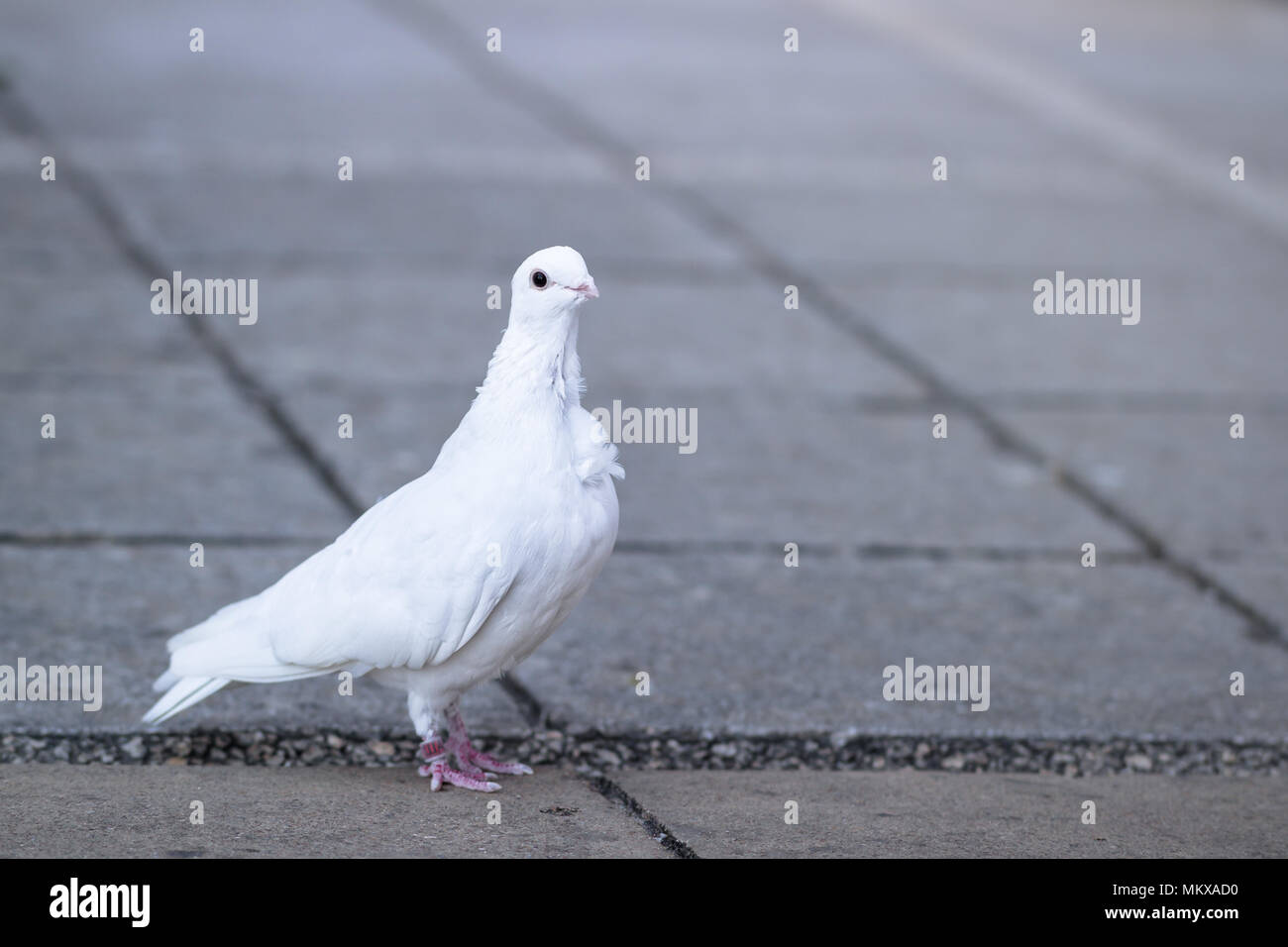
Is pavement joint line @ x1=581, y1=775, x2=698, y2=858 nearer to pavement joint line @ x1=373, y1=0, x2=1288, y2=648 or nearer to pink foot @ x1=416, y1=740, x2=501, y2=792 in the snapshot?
pink foot @ x1=416, y1=740, x2=501, y2=792

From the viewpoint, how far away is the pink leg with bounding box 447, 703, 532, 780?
4.24 metres

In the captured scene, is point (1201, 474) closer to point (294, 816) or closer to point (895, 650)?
point (895, 650)

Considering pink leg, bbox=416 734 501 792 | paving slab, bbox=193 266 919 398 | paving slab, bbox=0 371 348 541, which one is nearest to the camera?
pink leg, bbox=416 734 501 792

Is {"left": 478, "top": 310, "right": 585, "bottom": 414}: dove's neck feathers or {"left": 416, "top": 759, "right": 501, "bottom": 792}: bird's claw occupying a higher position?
{"left": 478, "top": 310, "right": 585, "bottom": 414}: dove's neck feathers

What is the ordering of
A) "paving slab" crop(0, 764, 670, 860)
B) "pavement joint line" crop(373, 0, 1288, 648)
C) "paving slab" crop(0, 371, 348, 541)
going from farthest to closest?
"pavement joint line" crop(373, 0, 1288, 648) < "paving slab" crop(0, 371, 348, 541) < "paving slab" crop(0, 764, 670, 860)

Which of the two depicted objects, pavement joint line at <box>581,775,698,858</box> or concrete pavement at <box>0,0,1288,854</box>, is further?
concrete pavement at <box>0,0,1288,854</box>

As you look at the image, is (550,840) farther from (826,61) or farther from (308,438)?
(826,61)

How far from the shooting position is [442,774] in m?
4.16

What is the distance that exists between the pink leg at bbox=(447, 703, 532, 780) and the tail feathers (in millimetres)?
540

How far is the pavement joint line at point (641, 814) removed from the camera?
3895 mm

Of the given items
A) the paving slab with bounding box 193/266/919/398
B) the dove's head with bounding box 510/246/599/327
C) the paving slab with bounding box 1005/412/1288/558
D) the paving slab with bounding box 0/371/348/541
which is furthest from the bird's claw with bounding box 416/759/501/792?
the paving slab with bounding box 193/266/919/398

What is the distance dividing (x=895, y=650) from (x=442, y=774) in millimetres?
1545

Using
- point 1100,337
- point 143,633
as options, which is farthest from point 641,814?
point 1100,337

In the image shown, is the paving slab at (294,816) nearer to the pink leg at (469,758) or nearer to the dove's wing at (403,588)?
the pink leg at (469,758)
